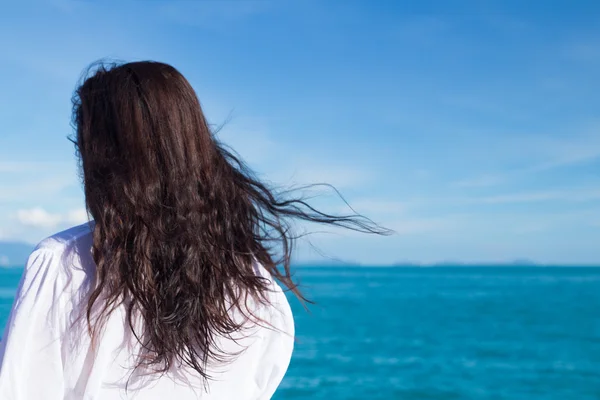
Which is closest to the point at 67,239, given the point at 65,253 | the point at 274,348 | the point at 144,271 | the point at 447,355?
the point at 65,253

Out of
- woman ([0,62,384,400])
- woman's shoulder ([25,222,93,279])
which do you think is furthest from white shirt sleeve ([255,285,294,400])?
woman's shoulder ([25,222,93,279])

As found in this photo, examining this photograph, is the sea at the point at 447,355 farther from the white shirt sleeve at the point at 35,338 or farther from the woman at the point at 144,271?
the white shirt sleeve at the point at 35,338

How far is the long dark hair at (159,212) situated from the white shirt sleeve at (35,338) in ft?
0.24

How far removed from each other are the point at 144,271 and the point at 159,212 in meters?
0.12

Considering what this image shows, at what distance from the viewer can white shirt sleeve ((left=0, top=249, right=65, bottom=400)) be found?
105 centimetres

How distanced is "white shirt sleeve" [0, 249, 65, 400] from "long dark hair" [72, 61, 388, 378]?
2.8 inches

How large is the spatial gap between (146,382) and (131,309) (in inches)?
6.5

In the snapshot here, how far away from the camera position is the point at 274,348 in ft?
4.73

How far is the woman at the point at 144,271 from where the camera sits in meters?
1.11

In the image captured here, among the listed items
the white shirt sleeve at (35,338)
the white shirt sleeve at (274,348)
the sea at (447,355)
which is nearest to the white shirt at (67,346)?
the white shirt sleeve at (35,338)

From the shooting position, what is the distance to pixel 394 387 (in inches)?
431

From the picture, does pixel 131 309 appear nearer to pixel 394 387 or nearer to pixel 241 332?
→ pixel 241 332

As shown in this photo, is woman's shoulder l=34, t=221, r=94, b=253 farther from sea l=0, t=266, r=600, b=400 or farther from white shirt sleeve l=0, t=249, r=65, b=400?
sea l=0, t=266, r=600, b=400

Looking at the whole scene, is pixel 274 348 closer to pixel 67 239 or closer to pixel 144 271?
pixel 144 271
